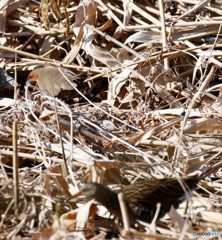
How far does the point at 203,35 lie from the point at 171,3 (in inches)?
9.2

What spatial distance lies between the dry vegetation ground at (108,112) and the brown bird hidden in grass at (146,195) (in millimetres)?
29

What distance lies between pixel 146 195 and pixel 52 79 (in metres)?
0.87

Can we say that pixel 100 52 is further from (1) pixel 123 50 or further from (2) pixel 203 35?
(2) pixel 203 35

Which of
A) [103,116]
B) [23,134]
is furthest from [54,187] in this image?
[103,116]

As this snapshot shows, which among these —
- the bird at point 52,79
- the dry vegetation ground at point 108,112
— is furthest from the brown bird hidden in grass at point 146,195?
the bird at point 52,79

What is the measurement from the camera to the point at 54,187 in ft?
5.31

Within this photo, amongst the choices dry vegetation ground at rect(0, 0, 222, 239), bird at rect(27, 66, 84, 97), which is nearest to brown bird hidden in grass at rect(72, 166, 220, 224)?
dry vegetation ground at rect(0, 0, 222, 239)

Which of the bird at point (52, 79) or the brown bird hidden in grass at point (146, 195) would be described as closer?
the brown bird hidden in grass at point (146, 195)

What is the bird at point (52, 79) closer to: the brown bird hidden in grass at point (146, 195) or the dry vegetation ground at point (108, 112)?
the dry vegetation ground at point (108, 112)

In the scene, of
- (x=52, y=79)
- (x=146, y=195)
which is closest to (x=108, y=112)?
(x=52, y=79)

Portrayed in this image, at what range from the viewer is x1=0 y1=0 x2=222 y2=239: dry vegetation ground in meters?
1.50

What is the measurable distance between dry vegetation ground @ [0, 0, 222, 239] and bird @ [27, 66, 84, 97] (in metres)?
0.05

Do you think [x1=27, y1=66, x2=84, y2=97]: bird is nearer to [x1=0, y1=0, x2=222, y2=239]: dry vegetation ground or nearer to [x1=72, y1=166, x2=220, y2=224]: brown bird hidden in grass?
[x1=0, y1=0, x2=222, y2=239]: dry vegetation ground

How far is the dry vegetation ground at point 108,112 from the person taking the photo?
150cm
